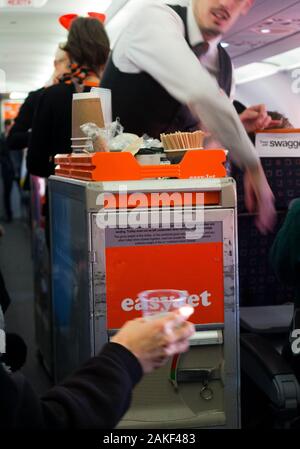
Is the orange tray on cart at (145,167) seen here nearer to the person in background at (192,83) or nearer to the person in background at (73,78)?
the person in background at (192,83)

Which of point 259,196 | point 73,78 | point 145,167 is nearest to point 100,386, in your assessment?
point 145,167

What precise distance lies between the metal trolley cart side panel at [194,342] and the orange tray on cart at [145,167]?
0.25 feet

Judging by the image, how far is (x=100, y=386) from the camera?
1.20 m

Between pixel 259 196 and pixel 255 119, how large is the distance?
0.99ft

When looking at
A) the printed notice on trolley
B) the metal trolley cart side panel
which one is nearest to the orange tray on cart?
the metal trolley cart side panel

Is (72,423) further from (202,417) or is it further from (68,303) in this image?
(68,303)

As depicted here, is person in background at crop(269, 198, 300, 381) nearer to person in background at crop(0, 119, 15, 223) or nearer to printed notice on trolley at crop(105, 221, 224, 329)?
printed notice on trolley at crop(105, 221, 224, 329)

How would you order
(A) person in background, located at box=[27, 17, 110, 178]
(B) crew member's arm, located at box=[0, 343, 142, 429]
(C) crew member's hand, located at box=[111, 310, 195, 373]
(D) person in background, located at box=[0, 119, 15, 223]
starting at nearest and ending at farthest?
(B) crew member's arm, located at box=[0, 343, 142, 429] → (C) crew member's hand, located at box=[111, 310, 195, 373] → (A) person in background, located at box=[27, 17, 110, 178] → (D) person in background, located at box=[0, 119, 15, 223]

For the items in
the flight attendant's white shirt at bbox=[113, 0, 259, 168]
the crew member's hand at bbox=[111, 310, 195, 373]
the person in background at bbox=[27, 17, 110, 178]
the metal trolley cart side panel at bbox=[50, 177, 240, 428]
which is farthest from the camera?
the person in background at bbox=[27, 17, 110, 178]

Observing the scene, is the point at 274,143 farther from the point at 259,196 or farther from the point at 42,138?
the point at 42,138

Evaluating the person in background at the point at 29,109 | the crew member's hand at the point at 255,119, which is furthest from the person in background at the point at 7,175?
the crew member's hand at the point at 255,119

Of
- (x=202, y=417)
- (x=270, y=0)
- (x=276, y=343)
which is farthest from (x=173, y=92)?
(x=202, y=417)

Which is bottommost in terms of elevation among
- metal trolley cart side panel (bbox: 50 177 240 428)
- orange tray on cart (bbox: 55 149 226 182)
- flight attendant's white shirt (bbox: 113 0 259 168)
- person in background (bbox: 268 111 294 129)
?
metal trolley cart side panel (bbox: 50 177 240 428)

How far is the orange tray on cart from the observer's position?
2119 millimetres
